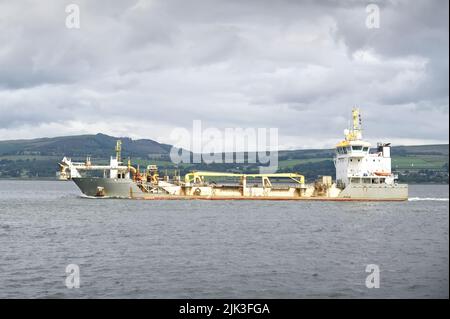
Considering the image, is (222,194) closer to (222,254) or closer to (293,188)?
(293,188)

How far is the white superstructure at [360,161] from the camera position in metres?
92.8

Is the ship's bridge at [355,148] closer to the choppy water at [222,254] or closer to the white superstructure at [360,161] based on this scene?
the white superstructure at [360,161]

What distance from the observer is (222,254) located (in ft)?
136

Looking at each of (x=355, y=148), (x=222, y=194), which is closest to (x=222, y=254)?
(x=222, y=194)

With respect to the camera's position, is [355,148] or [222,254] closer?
[222,254]

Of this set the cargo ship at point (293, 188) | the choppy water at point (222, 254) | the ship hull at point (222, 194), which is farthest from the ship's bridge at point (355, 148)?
the choppy water at point (222, 254)

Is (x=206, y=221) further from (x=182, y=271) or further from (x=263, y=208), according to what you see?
(x=182, y=271)

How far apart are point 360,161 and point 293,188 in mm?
11165

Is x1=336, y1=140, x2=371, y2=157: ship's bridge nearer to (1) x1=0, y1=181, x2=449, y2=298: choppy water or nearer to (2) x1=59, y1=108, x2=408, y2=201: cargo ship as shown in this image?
(2) x1=59, y1=108, x2=408, y2=201: cargo ship

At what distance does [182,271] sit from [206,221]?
90.3ft

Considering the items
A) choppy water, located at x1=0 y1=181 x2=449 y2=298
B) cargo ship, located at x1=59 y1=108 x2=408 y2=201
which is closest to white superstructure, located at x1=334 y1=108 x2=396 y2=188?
cargo ship, located at x1=59 y1=108 x2=408 y2=201

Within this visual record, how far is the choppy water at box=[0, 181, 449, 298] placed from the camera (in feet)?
102

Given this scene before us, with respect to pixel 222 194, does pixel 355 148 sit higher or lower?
higher
